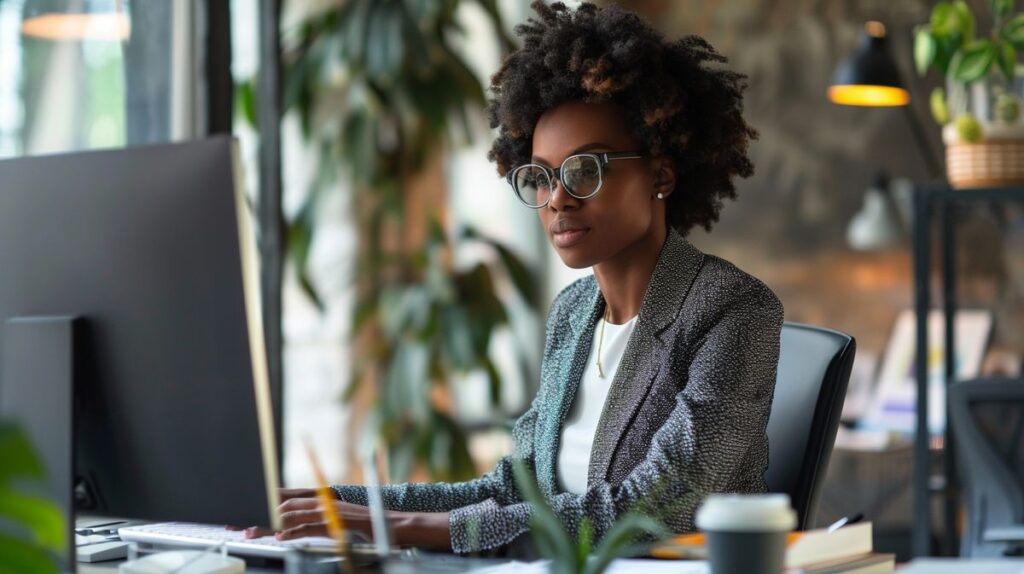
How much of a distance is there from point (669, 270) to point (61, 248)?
86 cm

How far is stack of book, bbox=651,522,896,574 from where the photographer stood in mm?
1098

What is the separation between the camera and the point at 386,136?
13.4ft

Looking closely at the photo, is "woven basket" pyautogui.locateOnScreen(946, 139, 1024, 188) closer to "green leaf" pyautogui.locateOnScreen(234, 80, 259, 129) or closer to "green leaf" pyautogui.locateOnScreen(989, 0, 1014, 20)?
"green leaf" pyautogui.locateOnScreen(989, 0, 1014, 20)

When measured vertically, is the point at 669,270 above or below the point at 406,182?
below

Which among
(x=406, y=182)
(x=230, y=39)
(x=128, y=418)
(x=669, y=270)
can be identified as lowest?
(x=128, y=418)

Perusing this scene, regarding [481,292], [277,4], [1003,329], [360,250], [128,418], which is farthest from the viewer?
[1003,329]

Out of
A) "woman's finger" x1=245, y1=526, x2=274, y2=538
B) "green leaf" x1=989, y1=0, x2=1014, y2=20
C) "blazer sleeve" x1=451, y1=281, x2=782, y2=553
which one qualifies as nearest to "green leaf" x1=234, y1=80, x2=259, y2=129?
"green leaf" x1=989, y1=0, x2=1014, y2=20

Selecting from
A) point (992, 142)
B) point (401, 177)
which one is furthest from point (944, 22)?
point (401, 177)

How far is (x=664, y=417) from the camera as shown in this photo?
1672 mm

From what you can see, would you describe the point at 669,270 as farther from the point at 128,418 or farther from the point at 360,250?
the point at 360,250

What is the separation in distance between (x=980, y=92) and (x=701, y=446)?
7.71 ft

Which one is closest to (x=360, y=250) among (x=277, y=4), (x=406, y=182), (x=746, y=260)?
(x=406, y=182)

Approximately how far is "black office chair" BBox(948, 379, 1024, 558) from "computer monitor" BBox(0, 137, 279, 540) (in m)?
2.24

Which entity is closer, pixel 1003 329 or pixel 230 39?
pixel 230 39
